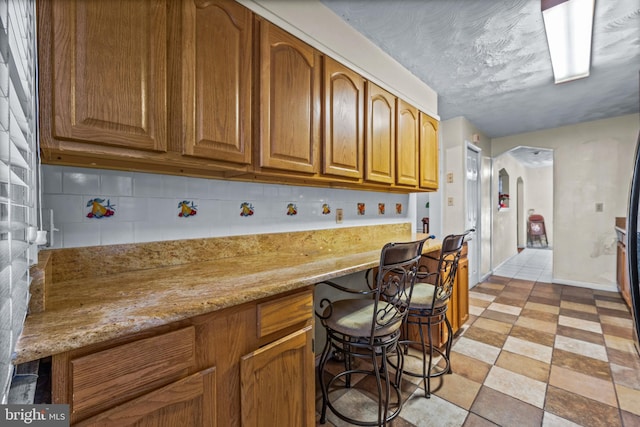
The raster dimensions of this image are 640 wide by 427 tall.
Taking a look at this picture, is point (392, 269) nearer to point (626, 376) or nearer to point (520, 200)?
point (626, 376)

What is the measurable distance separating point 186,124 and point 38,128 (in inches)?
17.4

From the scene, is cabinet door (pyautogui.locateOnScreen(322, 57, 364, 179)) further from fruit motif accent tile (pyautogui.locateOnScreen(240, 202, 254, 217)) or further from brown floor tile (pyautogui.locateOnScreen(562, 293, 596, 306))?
brown floor tile (pyautogui.locateOnScreen(562, 293, 596, 306))

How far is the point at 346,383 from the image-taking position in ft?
5.61

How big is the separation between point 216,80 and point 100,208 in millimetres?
747

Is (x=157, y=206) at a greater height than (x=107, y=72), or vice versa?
(x=107, y=72)

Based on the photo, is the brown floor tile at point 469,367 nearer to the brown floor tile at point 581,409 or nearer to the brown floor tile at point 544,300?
the brown floor tile at point 581,409

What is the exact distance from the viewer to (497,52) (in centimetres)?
213

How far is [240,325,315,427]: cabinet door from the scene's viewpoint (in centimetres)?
92

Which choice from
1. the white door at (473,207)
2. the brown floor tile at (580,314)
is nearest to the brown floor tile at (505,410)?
the brown floor tile at (580,314)

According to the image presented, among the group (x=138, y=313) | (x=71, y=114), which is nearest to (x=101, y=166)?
(x=71, y=114)

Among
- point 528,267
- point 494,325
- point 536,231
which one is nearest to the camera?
point 494,325

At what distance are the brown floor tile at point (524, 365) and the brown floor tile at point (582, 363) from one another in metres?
0.14

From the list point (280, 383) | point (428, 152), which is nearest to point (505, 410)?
point (280, 383)

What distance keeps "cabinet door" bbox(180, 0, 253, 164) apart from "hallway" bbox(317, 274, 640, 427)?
1.53 metres
